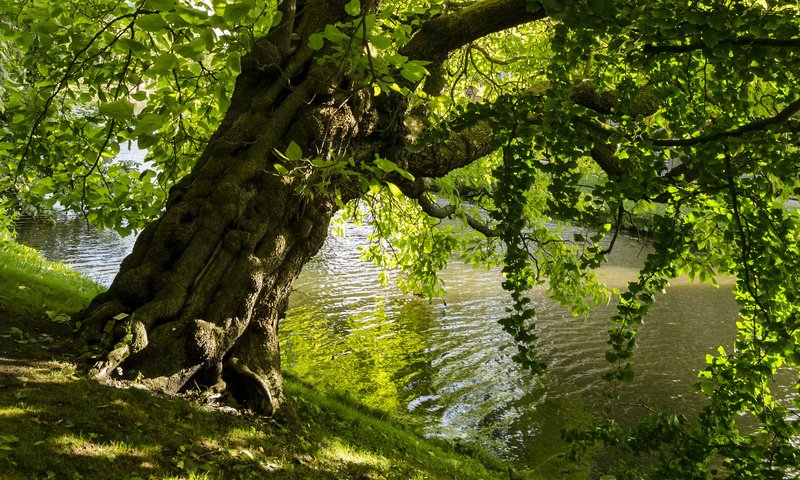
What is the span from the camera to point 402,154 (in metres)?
5.93

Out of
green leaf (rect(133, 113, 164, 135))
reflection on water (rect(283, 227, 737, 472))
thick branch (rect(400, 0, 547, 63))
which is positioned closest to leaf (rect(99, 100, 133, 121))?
green leaf (rect(133, 113, 164, 135))

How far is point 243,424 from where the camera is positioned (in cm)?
423

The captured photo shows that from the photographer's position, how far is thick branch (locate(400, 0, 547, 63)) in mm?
5371

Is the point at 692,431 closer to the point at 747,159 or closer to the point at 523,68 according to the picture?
the point at 747,159

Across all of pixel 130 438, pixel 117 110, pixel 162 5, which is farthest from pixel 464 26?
pixel 130 438

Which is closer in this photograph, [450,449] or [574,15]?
[574,15]

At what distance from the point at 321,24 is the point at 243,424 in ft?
12.2

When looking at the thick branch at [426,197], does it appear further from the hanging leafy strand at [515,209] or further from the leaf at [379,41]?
the leaf at [379,41]

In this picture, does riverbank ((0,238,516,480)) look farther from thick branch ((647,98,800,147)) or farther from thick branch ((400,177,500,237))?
thick branch ((647,98,800,147))

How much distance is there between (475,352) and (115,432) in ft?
40.0

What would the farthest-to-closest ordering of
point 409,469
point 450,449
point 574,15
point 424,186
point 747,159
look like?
point 450,449
point 424,186
point 409,469
point 747,159
point 574,15

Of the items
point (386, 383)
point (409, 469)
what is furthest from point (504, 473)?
point (386, 383)

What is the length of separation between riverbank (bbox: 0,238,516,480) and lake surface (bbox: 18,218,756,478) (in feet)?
13.8

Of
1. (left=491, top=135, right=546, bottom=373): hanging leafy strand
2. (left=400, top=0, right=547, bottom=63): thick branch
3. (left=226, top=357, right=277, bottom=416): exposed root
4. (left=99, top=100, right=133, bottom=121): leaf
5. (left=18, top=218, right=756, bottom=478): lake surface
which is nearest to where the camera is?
(left=99, top=100, right=133, bottom=121): leaf
